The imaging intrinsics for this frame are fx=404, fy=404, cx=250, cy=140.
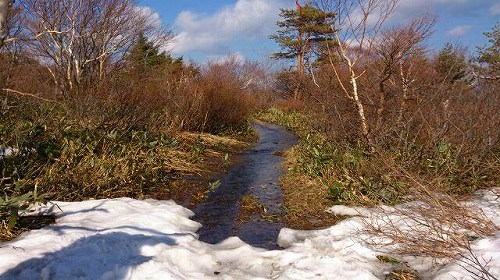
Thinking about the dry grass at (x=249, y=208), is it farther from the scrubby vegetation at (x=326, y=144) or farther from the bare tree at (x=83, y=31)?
the bare tree at (x=83, y=31)

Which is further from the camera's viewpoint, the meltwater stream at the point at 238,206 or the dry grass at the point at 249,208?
the dry grass at the point at 249,208

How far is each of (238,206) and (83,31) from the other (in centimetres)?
1261

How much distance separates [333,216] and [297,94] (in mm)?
23958

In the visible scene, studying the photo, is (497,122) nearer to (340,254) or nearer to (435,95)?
(435,95)

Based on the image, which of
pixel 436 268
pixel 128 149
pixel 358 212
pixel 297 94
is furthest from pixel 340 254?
pixel 297 94

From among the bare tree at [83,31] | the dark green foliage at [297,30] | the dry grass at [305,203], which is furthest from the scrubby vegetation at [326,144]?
the dark green foliage at [297,30]

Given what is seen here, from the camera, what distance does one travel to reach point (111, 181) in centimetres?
530

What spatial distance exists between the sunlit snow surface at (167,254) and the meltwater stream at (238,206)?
27cm

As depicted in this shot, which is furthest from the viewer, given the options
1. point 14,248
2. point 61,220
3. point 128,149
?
point 128,149

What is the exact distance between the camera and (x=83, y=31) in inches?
602

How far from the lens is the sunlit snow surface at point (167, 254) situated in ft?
9.79

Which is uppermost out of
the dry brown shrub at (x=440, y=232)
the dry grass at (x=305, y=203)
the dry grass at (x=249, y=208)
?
the dry brown shrub at (x=440, y=232)

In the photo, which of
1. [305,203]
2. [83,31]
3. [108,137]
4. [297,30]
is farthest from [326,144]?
[297,30]

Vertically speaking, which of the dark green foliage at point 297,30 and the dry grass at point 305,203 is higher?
the dark green foliage at point 297,30
